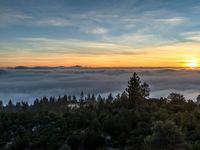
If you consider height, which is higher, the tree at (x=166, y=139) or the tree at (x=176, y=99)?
the tree at (x=166, y=139)

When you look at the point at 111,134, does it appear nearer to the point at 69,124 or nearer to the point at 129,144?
the point at 129,144

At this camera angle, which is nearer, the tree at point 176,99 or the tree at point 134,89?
the tree at point 134,89

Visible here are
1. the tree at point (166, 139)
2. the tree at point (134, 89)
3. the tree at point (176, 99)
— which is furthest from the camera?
the tree at point (176, 99)

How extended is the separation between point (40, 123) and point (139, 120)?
89.2 ft

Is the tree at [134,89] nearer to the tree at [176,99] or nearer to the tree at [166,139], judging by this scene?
the tree at [176,99]

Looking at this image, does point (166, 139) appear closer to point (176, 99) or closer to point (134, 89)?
point (134, 89)

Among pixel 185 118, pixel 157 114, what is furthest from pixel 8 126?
pixel 185 118

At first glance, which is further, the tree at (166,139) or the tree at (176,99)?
the tree at (176,99)

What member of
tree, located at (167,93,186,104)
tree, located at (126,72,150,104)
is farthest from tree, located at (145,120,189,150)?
tree, located at (167,93,186,104)

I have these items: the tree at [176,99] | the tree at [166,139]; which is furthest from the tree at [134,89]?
the tree at [166,139]

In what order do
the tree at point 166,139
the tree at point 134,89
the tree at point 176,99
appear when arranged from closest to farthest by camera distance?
1. the tree at point 166,139
2. the tree at point 134,89
3. the tree at point 176,99

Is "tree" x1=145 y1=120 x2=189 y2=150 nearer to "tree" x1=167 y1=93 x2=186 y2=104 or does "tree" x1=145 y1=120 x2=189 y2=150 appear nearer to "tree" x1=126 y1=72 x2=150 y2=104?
"tree" x1=126 y1=72 x2=150 y2=104

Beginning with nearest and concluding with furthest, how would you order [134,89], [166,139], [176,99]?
[166,139], [134,89], [176,99]

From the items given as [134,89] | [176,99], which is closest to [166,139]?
[134,89]
